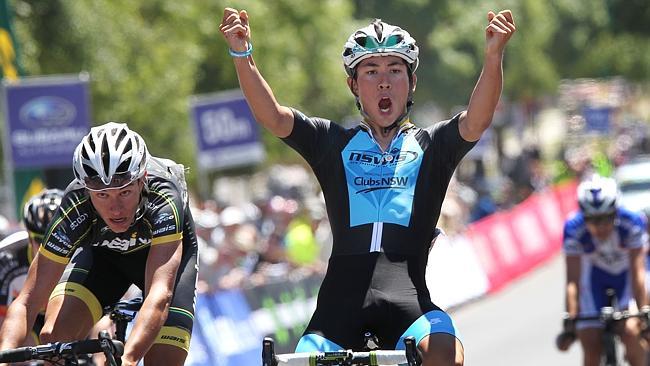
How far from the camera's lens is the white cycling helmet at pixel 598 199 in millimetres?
11516

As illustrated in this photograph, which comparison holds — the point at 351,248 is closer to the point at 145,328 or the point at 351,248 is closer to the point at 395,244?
the point at 395,244

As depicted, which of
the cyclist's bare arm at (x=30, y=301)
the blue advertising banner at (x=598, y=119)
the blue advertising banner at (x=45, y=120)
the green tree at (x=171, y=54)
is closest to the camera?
the cyclist's bare arm at (x=30, y=301)

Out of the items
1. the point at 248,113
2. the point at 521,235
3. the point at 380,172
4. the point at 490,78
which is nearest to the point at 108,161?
the point at 380,172

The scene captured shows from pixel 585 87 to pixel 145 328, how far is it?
54.1 meters

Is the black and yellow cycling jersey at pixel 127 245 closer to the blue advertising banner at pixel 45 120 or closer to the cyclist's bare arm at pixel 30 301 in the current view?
the cyclist's bare arm at pixel 30 301

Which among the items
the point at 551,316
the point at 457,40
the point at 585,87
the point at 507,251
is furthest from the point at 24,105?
the point at 585,87

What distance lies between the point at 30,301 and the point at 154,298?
656 millimetres

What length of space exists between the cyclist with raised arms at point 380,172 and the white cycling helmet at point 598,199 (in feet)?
15.1

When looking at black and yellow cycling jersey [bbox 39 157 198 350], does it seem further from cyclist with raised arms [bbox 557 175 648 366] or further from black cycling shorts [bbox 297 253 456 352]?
cyclist with raised arms [bbox 557 175 648 366]

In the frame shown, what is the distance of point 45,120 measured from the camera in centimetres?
1623

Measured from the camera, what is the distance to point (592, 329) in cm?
1170

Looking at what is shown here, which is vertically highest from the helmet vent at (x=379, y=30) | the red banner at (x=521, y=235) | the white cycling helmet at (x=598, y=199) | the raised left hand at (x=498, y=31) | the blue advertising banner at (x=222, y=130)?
the blue advertising banner at (x=222, y=130)

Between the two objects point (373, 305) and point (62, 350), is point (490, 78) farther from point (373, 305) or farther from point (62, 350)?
point (62, 350)

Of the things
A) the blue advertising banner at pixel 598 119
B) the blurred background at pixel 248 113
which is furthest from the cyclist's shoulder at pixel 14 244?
the blue advertising banner at pixel 598 119
